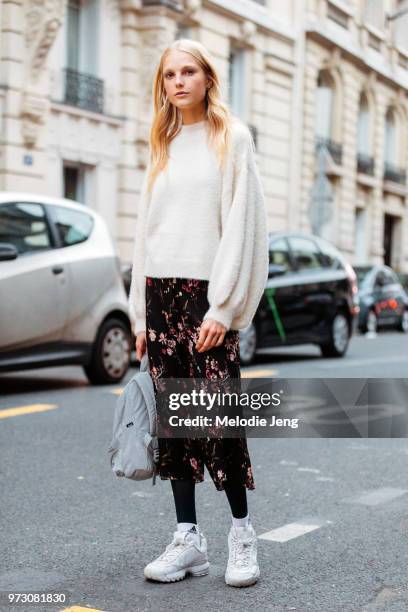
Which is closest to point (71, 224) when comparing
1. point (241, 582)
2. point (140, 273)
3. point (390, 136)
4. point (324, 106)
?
point (140, 273)

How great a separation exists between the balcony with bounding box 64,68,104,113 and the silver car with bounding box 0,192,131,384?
1021cm

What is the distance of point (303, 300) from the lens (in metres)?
12.6

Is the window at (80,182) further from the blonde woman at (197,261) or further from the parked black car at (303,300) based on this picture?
the blonde woman at (197,261)

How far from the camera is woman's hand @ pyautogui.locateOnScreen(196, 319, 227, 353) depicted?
3.54 m

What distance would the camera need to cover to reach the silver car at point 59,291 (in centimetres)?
845

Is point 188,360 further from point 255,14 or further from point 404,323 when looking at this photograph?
point 255,14

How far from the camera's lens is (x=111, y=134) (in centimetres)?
2030

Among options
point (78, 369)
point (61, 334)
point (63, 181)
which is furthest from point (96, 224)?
point (63, 181)

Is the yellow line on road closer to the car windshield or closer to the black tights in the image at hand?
the black tights

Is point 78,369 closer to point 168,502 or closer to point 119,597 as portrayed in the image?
point 168,502

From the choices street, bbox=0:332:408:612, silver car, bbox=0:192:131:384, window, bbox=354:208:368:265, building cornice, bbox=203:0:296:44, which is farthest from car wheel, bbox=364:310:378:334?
street, bbox=0:332:408:612

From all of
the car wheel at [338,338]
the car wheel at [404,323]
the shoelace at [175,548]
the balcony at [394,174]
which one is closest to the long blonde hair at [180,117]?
the shoelace at [175,548]

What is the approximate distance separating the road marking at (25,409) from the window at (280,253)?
4824 millimetres

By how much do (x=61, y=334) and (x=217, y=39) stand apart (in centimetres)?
1583
